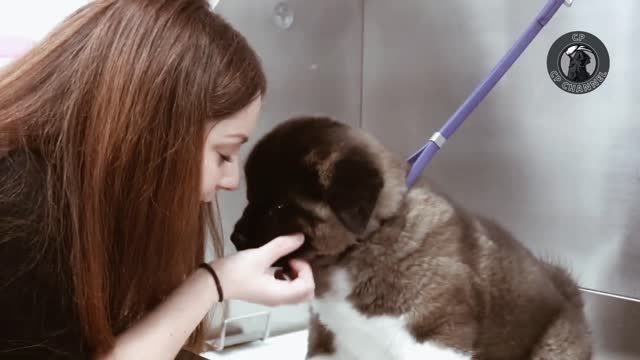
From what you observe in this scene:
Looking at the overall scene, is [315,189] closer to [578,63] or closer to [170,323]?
[170,323]

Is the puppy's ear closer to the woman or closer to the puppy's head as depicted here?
the puppy's head

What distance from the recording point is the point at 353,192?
4.01 ft

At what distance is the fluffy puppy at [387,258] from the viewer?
1.29 metres

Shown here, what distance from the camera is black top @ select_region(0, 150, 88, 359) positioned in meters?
1.04

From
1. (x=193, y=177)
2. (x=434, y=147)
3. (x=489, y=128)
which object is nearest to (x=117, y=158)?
(x=193, y=177)

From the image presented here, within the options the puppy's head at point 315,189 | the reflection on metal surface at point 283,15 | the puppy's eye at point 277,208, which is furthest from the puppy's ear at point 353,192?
the reflection on metal surface at point 283,15

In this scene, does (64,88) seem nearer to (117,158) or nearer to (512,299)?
(117,158)

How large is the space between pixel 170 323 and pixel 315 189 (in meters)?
0.35

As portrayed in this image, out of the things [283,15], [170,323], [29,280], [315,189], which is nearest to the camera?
[29,280]

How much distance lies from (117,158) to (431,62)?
1093 mm

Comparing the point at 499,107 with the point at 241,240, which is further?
the point at 499,107

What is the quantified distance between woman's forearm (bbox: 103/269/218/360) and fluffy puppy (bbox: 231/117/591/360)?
0.15 metres

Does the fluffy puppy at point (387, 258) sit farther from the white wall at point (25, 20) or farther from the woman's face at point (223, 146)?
the white wall at point (25, 20)

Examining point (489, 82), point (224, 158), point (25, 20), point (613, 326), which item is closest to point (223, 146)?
point (224, 158)
